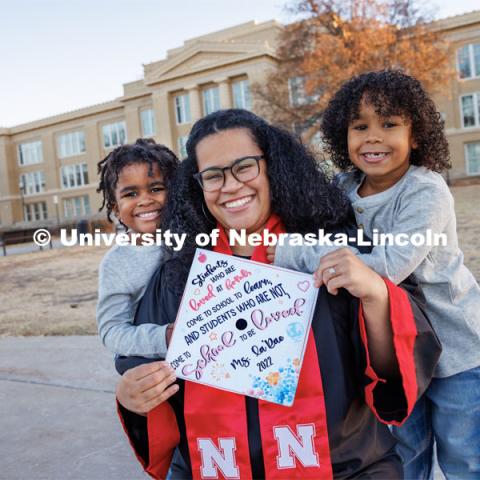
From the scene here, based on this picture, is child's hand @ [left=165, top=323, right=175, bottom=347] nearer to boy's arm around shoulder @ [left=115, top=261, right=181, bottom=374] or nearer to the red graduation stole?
boy's arm around shoulder @ [left=115, top=261, right=181, bottom=374]

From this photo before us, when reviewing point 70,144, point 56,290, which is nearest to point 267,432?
point 56,290

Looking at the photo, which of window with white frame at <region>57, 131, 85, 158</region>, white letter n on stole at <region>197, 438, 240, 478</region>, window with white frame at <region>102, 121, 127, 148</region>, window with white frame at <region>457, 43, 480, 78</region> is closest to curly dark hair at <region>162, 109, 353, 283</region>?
white letter n on stole at <region>197, 438, 240, 478</region>

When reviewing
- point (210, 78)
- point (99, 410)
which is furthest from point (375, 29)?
point (99, 410)

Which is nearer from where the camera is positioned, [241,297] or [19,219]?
[241,297]

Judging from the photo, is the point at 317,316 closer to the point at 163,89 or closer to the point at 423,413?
the point at 423,413

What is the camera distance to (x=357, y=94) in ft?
7.07

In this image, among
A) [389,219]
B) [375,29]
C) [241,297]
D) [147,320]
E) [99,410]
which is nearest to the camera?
[241,297]

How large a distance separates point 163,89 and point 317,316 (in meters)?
46.8

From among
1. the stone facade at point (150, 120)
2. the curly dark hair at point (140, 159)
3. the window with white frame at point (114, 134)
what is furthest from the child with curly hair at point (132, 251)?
the window with white frame at point (114, 134)

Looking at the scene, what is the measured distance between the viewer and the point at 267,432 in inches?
62.9

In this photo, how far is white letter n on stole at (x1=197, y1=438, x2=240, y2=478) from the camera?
1623 mm

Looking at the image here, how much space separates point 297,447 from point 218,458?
0.27 meters

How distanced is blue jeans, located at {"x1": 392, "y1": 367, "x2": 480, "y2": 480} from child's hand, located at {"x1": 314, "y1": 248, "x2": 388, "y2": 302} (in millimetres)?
826

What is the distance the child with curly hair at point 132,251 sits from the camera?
1761 mm
